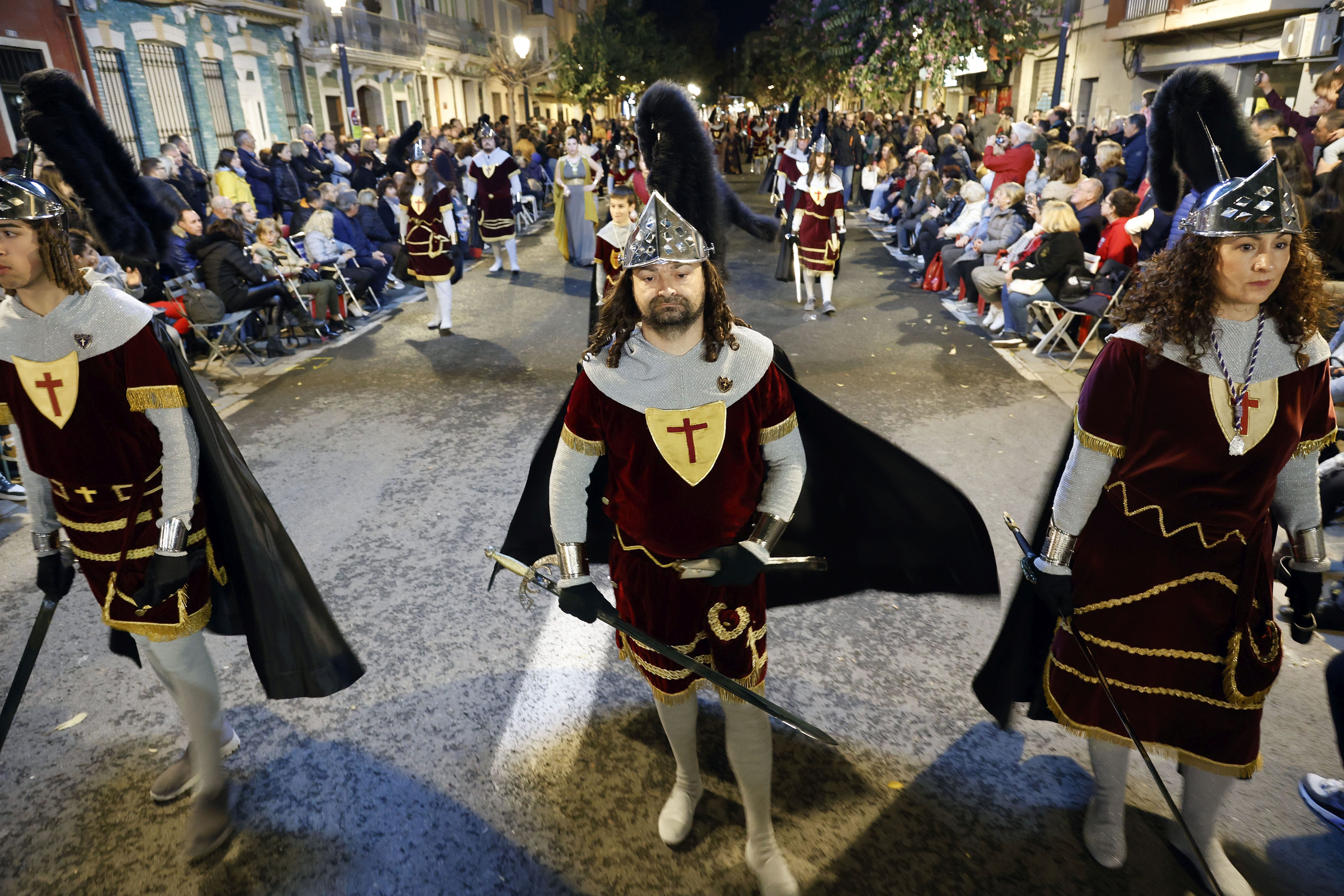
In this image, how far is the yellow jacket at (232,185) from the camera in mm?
12477

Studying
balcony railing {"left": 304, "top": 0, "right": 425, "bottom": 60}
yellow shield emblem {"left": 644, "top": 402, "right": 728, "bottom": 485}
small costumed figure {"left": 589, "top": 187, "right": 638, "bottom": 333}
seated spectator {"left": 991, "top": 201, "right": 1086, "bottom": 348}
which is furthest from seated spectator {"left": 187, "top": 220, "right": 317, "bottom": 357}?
balcony railing {"left": 304, "top": 0, "right": 425, "bottom": 60}

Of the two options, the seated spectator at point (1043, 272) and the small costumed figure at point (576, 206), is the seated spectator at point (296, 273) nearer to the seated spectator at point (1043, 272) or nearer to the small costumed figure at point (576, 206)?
the small costumed figure at point (576, 206)

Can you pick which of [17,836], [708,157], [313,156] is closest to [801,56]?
[313,156]

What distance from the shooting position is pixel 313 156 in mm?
14883

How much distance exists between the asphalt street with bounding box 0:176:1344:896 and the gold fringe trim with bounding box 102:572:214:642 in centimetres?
75

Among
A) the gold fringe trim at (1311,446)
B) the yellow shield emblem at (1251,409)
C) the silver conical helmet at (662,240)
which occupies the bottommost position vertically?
the gold fringe trim at (1311,446)

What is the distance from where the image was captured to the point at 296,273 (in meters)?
8.89

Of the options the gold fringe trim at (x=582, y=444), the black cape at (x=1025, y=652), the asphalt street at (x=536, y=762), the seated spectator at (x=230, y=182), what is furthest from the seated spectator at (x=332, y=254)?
the black cape at (x=1025, y=652)

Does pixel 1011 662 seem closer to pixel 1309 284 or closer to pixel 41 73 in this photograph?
pixel 1309 284

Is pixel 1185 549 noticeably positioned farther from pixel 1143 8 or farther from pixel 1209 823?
pixel 1143 8

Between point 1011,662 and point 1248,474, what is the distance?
93cm

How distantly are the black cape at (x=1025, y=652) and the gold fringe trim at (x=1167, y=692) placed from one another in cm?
18

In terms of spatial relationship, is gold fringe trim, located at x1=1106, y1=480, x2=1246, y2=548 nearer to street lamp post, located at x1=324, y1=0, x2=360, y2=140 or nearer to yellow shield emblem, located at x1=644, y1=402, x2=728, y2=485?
yellow shield emblem, located at x1=644, y1=402, x2=728, y2=485

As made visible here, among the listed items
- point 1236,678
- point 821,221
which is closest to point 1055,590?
point 1236,678
